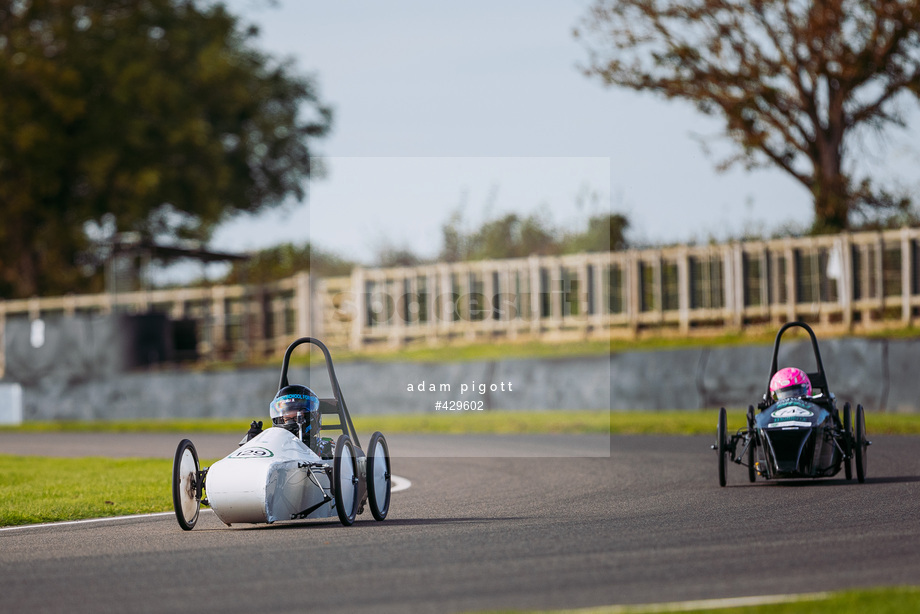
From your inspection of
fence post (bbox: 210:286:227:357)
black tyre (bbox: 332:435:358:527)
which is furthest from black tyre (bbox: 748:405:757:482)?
fence post (bbox: 210:286:227:357)

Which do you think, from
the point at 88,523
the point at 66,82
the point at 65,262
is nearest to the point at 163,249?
the point at 66,82

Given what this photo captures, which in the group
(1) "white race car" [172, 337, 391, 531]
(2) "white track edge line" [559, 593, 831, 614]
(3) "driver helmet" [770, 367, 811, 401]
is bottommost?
(2) "white track edge line" [559, 593, 831, 614]

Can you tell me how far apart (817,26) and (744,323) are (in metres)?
7.17

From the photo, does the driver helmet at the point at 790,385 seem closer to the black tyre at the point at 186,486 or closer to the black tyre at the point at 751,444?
the black tyre at the point at 751,444

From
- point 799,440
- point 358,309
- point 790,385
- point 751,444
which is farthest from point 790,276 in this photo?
point 799,440

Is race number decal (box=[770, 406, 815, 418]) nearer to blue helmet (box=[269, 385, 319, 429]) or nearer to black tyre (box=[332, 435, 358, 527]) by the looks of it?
black tyre (box=[332, 435, 358, 527])

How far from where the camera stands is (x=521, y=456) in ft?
60.4

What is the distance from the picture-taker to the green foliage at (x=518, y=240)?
28.7 metres

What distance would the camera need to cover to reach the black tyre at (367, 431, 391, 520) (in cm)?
1045

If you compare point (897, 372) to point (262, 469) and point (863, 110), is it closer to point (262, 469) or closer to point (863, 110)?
point (863, 110)

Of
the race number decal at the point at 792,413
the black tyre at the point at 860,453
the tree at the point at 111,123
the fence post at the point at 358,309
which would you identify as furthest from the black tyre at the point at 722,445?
the tree at the point at 111,123

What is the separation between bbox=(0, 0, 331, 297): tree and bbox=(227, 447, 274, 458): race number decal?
33.9 m

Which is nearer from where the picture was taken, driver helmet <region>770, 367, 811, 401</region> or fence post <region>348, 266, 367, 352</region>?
driver helmet <region>770, 367, 811, 401</region>

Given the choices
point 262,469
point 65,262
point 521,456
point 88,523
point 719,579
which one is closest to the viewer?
point 719,579
